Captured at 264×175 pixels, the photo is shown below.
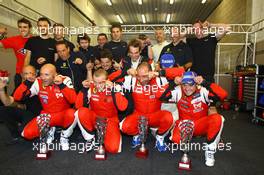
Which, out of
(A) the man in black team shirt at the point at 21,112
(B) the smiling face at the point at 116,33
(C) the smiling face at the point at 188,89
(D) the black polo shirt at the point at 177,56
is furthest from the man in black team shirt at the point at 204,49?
(A) the man in black team shirt at the point at 21,112

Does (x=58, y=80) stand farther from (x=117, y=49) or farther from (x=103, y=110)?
(x=117, y=49)

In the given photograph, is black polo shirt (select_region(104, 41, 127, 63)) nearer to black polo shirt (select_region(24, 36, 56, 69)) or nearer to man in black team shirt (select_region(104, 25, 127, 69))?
man in black team shirt (select_region(104, 25, 127, 69))

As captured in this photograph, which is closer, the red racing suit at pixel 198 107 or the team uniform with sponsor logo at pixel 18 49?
the red racing suit at pixel 198 107

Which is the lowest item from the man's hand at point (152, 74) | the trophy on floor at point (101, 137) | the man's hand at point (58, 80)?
the trophy on floor at point (101, 137)

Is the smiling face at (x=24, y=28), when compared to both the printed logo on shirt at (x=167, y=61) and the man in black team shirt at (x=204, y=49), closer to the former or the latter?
the printed logo on shirt at (x=167, y=61)

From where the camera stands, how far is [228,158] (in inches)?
115

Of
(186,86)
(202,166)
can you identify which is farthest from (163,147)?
(186,86)

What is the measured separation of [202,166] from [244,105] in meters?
4.29

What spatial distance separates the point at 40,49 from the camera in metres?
3.85

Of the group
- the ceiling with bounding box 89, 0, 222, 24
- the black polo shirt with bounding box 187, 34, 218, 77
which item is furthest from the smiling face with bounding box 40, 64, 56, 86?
the ceiling with bounding box 89, 0, 222, 24

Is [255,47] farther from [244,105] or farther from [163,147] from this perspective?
[163,147]

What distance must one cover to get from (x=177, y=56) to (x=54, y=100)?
71.4 inches

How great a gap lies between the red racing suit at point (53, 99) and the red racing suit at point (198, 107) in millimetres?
1277

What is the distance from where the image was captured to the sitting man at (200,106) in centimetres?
266
